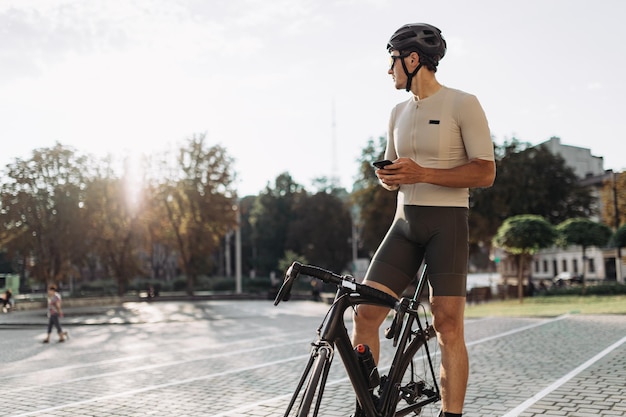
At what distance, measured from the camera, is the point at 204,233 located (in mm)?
49406

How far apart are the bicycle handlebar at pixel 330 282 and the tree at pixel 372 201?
41.8 meters

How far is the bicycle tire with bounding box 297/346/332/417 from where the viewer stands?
288 centimetres

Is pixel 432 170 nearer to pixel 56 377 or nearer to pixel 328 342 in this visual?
pixel 328 342

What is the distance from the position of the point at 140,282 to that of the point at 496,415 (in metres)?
70.7

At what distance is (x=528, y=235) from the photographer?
3338 cm

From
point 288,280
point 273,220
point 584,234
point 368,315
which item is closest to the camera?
point 288,280

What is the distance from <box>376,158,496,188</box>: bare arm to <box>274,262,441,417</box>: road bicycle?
52 centimetres

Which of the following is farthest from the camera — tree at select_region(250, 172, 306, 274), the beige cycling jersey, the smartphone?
tree at select_region(250, 172, 306, 274)

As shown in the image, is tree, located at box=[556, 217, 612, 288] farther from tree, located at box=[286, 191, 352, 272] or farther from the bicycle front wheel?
tree, located at box=[286, 191, 352, 272]

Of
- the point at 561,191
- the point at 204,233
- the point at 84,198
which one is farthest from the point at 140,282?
the point at 561,191

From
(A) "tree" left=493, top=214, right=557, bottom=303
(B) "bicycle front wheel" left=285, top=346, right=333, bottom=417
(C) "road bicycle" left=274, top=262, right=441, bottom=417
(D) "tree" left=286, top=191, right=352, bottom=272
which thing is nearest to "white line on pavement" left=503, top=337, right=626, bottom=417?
(C) "road bicycle" left=274, top=262, right=441, bottom=417

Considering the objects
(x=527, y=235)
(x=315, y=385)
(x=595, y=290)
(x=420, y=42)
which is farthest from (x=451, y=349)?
(x=595, y=290)

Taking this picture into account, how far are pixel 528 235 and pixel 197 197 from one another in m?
23.7

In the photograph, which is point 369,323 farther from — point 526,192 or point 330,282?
point 526,192
